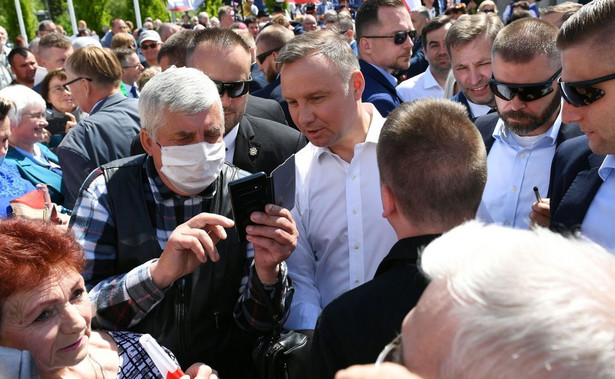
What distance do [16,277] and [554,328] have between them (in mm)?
1618

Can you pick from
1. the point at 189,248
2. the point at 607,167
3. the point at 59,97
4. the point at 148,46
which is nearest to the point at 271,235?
the point at 189,248

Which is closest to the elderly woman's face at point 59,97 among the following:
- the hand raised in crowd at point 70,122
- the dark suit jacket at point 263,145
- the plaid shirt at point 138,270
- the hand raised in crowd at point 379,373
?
the hand raised in crowd at point 70,122

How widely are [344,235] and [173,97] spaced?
1.00 m

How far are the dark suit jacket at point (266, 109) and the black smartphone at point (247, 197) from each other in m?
2.50

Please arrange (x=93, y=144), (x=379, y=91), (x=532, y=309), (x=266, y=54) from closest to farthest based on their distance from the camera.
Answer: (x=532, y=309) < (x=93, y=144) < (x=379, y=91) < (x=266, y=54)

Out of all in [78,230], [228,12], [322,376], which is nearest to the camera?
[322,376]

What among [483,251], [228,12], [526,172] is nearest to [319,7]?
[228,12]

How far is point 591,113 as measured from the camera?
232 centimetres

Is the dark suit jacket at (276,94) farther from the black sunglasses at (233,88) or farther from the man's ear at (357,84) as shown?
the man's ear at (357,84)

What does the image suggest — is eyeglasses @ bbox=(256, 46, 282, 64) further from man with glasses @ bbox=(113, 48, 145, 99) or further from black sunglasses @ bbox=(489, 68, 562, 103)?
black sunglasses @ bbox=(489, 68, 562, 103)

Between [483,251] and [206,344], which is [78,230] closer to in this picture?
[206,344]

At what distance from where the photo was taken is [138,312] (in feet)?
7.89

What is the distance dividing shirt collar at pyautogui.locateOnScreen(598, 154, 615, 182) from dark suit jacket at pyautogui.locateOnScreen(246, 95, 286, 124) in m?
2.85

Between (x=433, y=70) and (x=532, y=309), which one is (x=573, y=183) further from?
(x=433, y=70)
